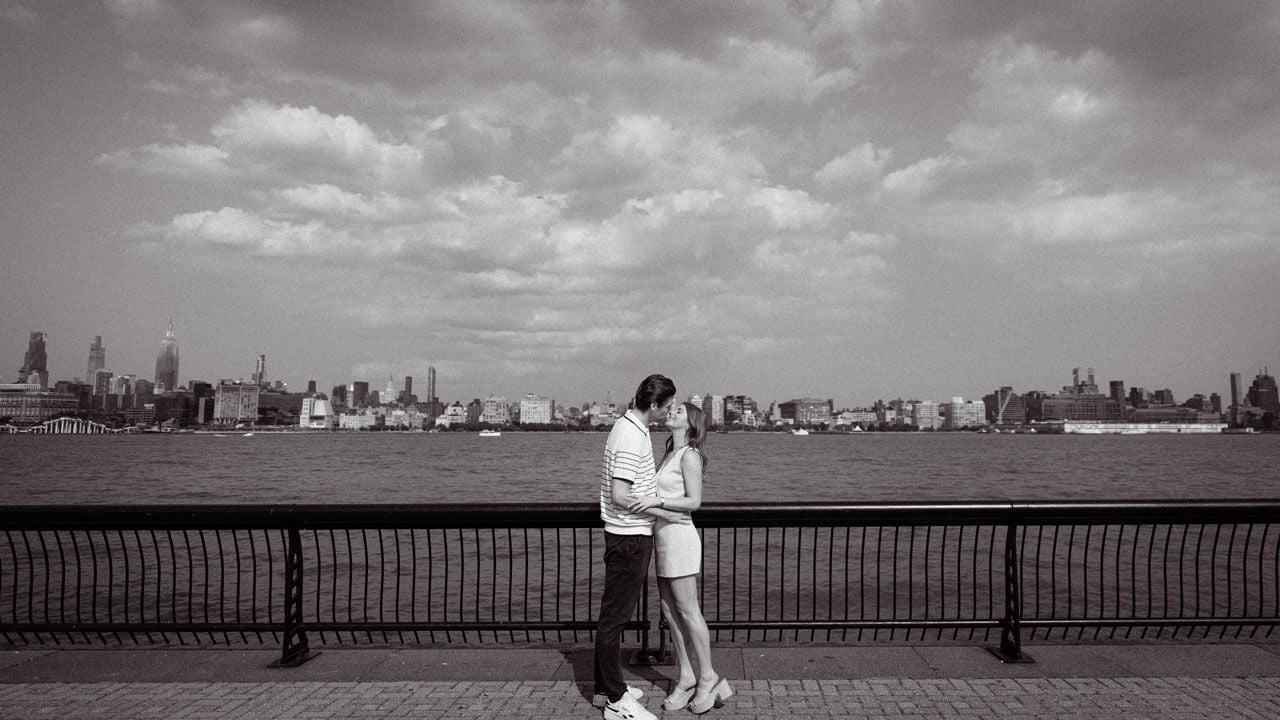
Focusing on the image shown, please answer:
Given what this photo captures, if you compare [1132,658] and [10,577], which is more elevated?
[1132,658]

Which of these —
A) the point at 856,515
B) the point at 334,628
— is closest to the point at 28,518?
the point at 334,628

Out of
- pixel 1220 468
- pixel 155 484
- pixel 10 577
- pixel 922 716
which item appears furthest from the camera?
pixel 1220 468

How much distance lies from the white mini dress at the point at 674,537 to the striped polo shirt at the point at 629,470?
0.09 meters

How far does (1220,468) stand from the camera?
76.6 metres

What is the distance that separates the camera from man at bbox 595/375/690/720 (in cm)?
515

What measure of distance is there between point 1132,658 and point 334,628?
619cm

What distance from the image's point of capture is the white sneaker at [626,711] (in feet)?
16.4

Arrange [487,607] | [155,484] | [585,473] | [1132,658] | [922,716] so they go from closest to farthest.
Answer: [922,716], [1132,658], [487,607], [155,484], [585,473]

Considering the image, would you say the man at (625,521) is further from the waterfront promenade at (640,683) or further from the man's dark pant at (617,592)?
the waterfront promenade at (640,683)

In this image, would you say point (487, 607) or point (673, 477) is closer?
point (673, 477)

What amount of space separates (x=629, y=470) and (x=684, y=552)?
0.71 meters

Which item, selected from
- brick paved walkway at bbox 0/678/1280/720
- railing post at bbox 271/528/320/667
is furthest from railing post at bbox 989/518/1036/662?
railing post at bbox 271/528/320/667

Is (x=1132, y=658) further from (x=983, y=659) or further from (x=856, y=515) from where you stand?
(x=856, y=515)

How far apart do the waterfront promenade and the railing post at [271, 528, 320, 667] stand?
0.14 m
